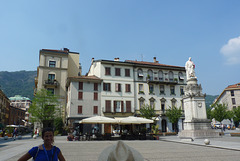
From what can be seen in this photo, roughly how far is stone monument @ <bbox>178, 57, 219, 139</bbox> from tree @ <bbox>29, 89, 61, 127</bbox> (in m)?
20.8

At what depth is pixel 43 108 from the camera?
29.6 meters

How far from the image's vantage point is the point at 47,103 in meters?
30.5

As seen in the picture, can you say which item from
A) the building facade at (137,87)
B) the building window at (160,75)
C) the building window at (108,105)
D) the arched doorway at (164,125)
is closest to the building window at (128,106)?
the building facade at (137,87)

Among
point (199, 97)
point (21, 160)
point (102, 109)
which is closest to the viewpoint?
point (21, 160)

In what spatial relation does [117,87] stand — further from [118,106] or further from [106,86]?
[118,106]

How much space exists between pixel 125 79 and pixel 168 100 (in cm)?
1005

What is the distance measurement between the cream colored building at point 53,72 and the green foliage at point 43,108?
4167mm

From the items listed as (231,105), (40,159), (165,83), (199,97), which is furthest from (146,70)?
(231,105)

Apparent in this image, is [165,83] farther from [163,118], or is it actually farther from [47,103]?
[47,103]

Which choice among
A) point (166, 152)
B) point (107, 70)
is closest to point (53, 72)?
point (107, 70)

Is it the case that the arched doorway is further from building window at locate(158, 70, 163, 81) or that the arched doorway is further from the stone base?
the stone base

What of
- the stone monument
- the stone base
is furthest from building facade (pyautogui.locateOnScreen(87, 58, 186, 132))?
the stone base

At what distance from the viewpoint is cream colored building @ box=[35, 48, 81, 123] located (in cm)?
3466

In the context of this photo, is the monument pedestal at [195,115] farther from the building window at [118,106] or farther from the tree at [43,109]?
the tree at [43,109]
